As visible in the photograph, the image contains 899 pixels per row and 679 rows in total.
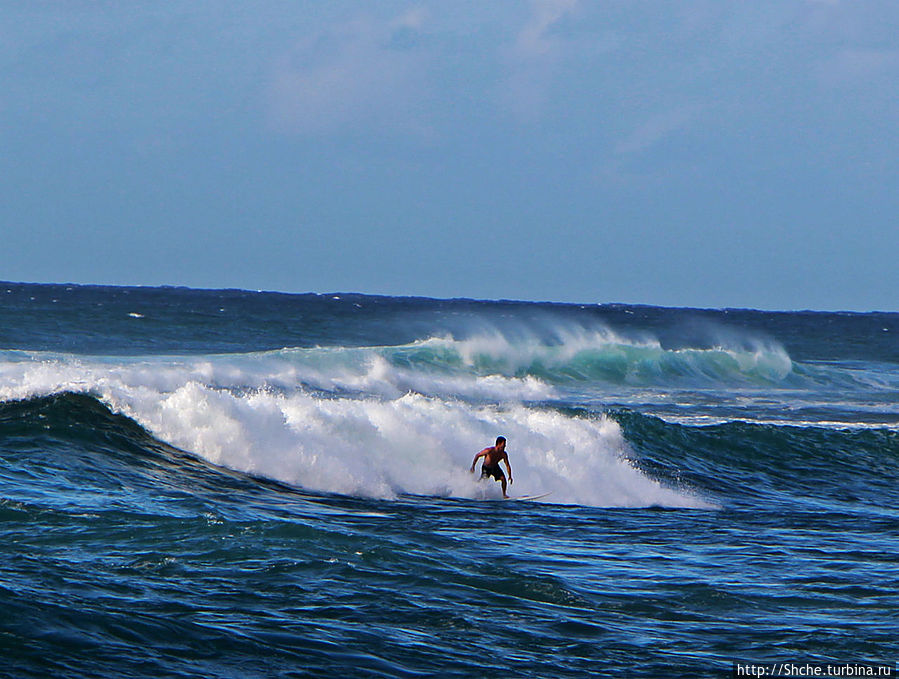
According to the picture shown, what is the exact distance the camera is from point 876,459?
21.3m

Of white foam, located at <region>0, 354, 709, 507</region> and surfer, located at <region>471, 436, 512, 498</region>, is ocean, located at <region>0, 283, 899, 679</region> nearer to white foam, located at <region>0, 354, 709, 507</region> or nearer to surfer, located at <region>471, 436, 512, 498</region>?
white foam, located at <region>0, 354, 709, 507</region>

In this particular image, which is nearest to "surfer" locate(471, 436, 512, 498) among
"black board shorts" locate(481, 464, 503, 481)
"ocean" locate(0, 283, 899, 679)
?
"black board shorts" locate(481, 464, 503, 481)

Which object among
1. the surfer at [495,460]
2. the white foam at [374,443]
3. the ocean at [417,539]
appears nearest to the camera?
the ocean at [417,539]

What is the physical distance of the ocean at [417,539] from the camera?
7621 millimetres

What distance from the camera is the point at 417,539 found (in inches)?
443

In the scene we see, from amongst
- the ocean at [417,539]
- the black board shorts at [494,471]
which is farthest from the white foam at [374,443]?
the black board shorts at [494,471]

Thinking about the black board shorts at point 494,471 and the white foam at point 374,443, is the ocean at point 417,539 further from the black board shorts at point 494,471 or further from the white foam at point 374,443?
the black board shorts at point 494,471

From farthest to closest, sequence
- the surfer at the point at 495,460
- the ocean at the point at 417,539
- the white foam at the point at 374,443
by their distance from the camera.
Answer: the white foam at the point at 374,443 < the surfer at the point at 495,460 < the ocean at the point at 417,539

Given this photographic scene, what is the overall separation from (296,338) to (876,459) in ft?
111

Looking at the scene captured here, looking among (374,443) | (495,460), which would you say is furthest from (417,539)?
(374,443)

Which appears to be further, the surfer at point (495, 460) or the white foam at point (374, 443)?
the white foam at point (374, 443)

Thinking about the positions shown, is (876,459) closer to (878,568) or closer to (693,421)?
(693,421)

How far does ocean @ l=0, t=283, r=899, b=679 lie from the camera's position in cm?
762

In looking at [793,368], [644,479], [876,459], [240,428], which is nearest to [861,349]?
[793,368]
